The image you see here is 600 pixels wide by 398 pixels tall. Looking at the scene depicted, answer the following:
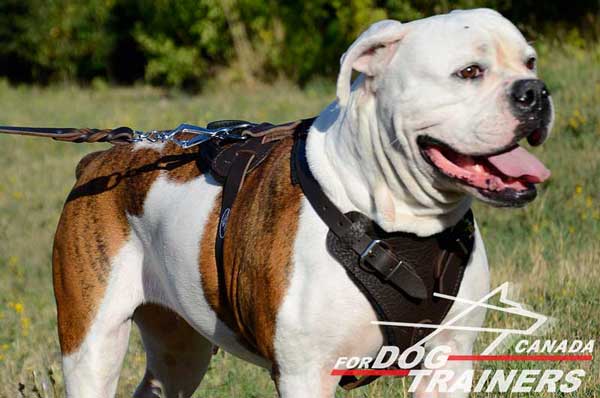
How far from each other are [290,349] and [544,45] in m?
13.5

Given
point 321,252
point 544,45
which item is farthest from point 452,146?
point 544,45

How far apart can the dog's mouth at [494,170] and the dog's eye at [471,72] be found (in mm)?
234

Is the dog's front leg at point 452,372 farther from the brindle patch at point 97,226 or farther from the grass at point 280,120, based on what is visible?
the brindle patch at point 97,226

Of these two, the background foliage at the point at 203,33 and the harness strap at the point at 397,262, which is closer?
the harness strap at the point at 397,262

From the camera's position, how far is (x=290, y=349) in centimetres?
359

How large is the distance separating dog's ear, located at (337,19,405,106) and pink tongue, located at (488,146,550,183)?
1.70 ft

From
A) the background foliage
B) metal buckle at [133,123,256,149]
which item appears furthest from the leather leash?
the background foliage

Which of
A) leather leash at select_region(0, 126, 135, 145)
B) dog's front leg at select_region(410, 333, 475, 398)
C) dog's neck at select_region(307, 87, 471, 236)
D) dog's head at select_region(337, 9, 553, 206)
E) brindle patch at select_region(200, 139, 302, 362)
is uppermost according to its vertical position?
dog's head at select_region(337, 9, 553, 206)

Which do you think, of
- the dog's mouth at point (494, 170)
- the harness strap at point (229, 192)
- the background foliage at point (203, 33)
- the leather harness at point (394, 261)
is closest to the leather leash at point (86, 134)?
the harness strap at point (229, 192)

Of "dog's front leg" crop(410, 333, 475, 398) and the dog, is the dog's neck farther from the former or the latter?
"dog's front leg" crop(410, 333, 475, 398)

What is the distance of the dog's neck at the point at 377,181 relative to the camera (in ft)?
11.7

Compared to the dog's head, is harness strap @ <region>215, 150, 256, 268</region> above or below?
below

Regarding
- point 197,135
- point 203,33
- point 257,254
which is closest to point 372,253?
point 257,254

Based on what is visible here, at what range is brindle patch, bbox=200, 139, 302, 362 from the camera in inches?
144
